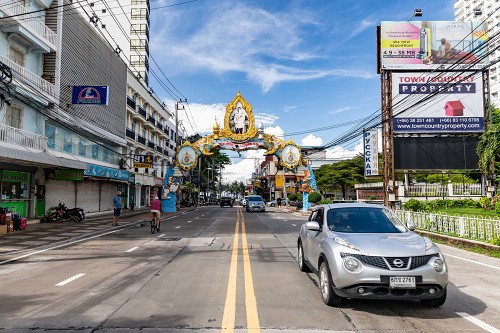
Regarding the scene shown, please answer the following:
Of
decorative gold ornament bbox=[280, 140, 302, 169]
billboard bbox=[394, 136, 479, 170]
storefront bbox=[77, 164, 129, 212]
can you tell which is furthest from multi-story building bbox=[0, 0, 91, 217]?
billboard bbox=[394, 136, 479, 170]

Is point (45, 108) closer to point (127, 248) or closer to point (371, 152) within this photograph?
point (127, 248)

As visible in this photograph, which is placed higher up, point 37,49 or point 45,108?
point 37,49

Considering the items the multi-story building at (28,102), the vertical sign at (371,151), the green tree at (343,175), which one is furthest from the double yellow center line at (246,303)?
the green tree at (343,175)

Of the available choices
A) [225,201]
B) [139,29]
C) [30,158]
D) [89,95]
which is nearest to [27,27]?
[89,95]

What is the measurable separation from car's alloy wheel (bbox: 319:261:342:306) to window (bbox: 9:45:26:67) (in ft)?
67.4

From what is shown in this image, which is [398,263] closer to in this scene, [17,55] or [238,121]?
[17,55]

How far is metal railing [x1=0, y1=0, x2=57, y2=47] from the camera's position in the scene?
1847 cm

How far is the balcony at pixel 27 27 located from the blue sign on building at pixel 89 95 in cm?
299

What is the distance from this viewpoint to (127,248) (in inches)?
491

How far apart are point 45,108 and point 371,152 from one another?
25.2 metres

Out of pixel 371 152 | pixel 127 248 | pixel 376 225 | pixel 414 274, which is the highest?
pixel 371 152

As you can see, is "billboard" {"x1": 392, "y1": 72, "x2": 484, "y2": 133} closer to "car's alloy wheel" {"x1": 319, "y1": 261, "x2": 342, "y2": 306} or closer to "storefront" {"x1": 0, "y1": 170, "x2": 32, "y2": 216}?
"storefront" {"x1": 0, "y1": 170, "x2": 32, "y2": 216}

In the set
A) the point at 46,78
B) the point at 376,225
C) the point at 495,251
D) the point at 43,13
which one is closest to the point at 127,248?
the point at 376,225

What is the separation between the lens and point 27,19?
2002 centimetres
